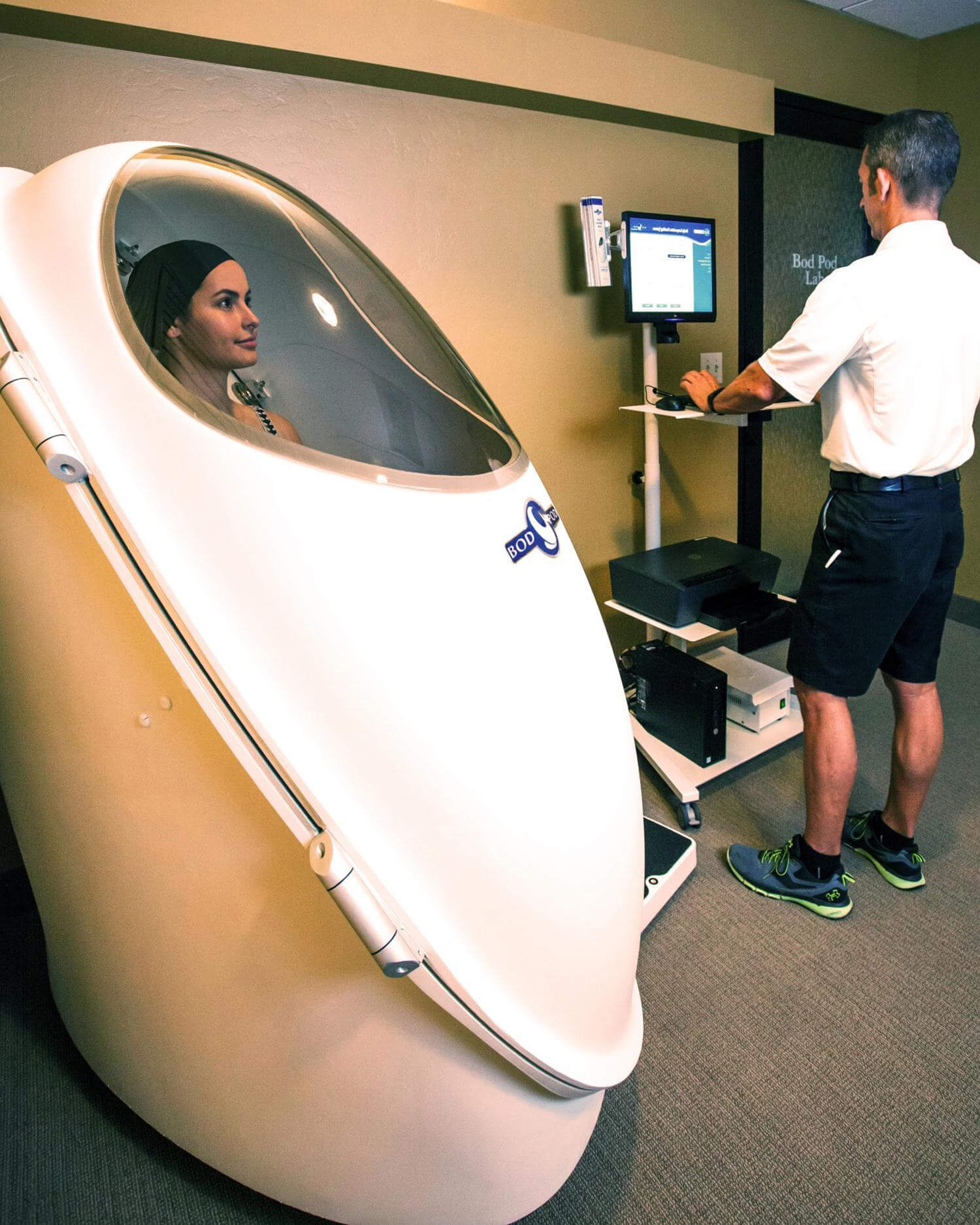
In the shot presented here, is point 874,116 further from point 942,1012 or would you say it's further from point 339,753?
point 339,753

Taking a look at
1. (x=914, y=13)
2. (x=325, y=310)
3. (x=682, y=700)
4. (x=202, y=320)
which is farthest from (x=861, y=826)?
(x=914, y=13)

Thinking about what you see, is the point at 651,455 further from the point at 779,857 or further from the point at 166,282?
the point at 166,282

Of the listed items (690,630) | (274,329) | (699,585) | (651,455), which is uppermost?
(274,329)

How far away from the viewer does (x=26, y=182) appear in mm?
933

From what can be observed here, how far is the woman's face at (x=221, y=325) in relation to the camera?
0.83 metres

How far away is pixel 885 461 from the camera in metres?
1.58

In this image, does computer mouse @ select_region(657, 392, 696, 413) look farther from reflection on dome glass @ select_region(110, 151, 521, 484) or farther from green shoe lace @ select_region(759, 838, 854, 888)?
reflection on dome glass @ select_region(110, 151, 521, 484)

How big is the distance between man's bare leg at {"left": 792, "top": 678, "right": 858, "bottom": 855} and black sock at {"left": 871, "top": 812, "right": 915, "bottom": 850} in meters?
0.21

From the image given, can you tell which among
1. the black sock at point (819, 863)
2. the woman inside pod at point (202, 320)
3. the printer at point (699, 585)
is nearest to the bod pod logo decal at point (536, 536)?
the woman inside pod at point (202, 320)

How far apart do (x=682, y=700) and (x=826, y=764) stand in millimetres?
561

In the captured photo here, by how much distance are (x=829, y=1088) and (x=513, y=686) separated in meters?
1.12

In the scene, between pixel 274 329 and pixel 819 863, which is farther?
pixel 819 863

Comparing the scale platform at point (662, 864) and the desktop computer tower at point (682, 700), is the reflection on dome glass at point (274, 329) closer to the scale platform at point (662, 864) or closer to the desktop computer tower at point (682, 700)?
the scale platform at point (662, 864)

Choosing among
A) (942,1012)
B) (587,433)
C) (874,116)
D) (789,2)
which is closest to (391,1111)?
(942,1012)
